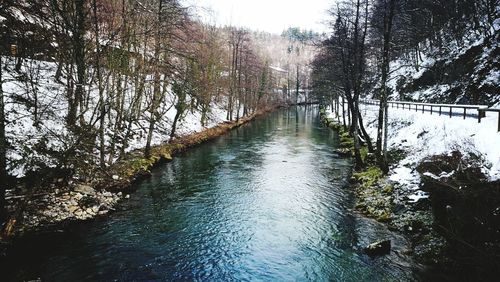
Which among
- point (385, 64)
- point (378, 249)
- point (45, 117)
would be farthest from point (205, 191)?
point (385, 64)

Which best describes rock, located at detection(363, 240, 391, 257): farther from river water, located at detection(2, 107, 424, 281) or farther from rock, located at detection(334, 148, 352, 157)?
rock, located at detection(334, 148, 352, 157)

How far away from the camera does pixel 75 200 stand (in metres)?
14.4

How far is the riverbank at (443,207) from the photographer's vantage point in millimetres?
9141

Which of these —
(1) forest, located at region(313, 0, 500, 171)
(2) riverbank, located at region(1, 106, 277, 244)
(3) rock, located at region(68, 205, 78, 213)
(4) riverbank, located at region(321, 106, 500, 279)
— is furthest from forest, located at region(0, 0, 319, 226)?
(4) riverbank, located at region(321, 106, 500, 279)

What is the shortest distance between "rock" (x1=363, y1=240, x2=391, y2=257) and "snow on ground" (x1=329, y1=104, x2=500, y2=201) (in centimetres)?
416

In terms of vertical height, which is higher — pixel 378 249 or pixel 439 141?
pixel 439 141

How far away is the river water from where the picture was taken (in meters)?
10.1

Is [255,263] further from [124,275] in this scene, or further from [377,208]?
[377,208]

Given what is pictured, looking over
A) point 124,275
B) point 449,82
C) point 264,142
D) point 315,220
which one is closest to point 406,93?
point 449,82

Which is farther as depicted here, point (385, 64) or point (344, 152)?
point (344, 152)

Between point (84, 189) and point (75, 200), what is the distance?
40.5 inches

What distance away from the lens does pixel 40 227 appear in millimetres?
12031

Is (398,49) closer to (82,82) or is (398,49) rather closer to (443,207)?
(443,207)

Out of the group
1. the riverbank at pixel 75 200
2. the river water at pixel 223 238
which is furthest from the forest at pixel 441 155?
the riverbank at pixel 75 200
